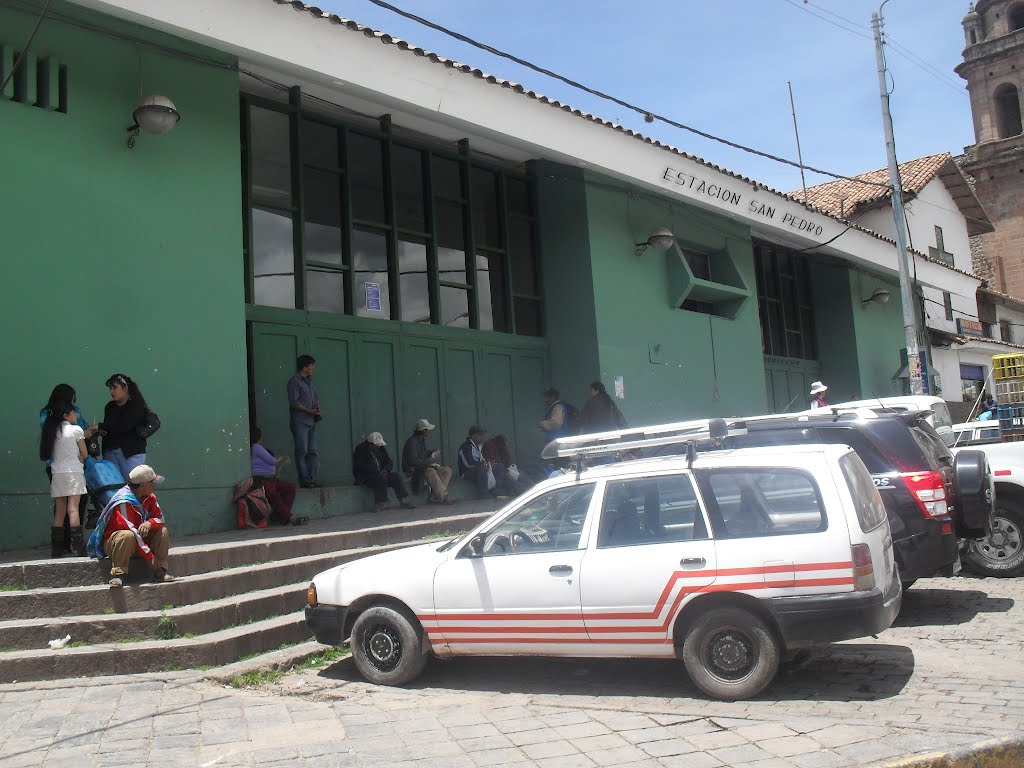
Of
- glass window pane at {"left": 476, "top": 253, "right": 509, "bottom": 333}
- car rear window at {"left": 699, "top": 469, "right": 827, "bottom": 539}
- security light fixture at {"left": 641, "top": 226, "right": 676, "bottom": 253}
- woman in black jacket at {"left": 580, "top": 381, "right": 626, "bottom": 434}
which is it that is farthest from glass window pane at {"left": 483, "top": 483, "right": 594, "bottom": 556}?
security light fixture at {"left": 641, "top": 226, "right": 676, "bottom": 253}

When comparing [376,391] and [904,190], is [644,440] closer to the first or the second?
[376,391]

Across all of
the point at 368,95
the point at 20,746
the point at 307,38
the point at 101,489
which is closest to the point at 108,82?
the point at 307,38

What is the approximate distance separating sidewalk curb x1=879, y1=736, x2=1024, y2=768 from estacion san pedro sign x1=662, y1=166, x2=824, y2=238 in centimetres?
1179

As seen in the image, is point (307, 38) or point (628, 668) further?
point (307, 38)

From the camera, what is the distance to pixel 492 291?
14383 millimetres

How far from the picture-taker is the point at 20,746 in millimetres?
5090

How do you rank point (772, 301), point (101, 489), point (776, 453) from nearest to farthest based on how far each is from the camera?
point (776, 453) < point (101, 489) < point (772, 301)

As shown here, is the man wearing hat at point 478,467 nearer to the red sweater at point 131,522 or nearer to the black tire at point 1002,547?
the red sweater at point 131,522

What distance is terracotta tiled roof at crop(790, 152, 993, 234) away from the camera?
24219mm

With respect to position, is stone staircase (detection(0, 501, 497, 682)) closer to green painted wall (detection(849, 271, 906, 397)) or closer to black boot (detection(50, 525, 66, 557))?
black boot (detection(50, 525, 66, 557))

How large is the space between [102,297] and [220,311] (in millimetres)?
1270

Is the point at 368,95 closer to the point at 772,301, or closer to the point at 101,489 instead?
the point at 101,489

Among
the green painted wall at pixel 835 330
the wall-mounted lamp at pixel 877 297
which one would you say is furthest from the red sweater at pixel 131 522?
the wall-mounted lamp at pixel 877 297

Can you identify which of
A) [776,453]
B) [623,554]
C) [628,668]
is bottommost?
[628,668]
